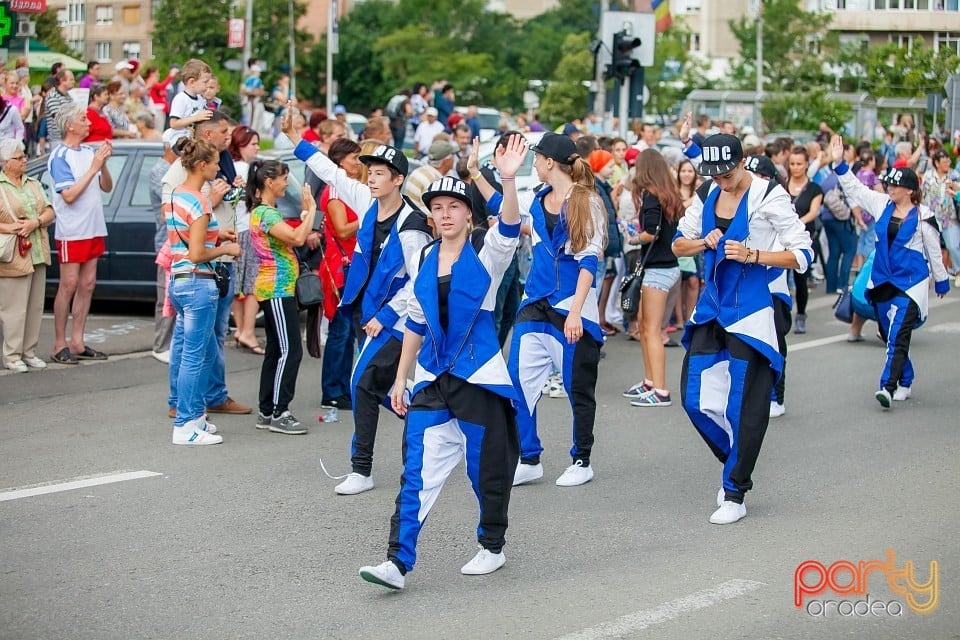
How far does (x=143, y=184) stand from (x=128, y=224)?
0.45m

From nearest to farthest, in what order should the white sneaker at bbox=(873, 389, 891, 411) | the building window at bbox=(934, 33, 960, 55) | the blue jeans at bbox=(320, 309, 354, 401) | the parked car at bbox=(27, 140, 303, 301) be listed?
the blue jeans at bbox=(320, 309, 354, 401)
the white sneaker at bbox=(873, 389, 891, 411)
the parked car at bbox=(27, 140, 303, 301)
the building window at bbox=(934, 33, 960, 55)

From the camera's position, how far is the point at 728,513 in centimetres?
698

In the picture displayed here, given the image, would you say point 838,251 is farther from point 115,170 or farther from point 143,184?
point 115,170

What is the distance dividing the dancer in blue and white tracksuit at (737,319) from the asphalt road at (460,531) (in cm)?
42

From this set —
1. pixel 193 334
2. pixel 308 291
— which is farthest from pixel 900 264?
pixel 193 334

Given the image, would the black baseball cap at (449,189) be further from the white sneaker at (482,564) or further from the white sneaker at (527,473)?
the white sneaker at (527,473)

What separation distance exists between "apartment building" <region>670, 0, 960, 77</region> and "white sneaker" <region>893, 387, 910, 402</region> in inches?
452

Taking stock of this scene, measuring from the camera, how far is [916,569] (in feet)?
20.0

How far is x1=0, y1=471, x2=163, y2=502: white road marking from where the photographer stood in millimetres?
7469

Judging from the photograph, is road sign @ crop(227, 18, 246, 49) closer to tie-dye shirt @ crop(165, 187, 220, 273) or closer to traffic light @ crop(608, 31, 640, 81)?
traffic light @ crop(608, 31, 640, 81)

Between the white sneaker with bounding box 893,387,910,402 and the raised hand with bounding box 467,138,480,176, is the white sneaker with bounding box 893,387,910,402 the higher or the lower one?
the lower one

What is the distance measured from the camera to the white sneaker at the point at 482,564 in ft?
19.8

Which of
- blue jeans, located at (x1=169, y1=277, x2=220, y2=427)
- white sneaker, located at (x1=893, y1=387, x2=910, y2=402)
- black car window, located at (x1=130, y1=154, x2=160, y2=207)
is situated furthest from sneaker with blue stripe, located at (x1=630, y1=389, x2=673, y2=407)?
black car window, located at (x1=130, y1=154, x2=160, y2=207)

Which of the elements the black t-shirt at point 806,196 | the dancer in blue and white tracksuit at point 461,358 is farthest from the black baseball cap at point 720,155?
the black t-shirt at point 806,196
